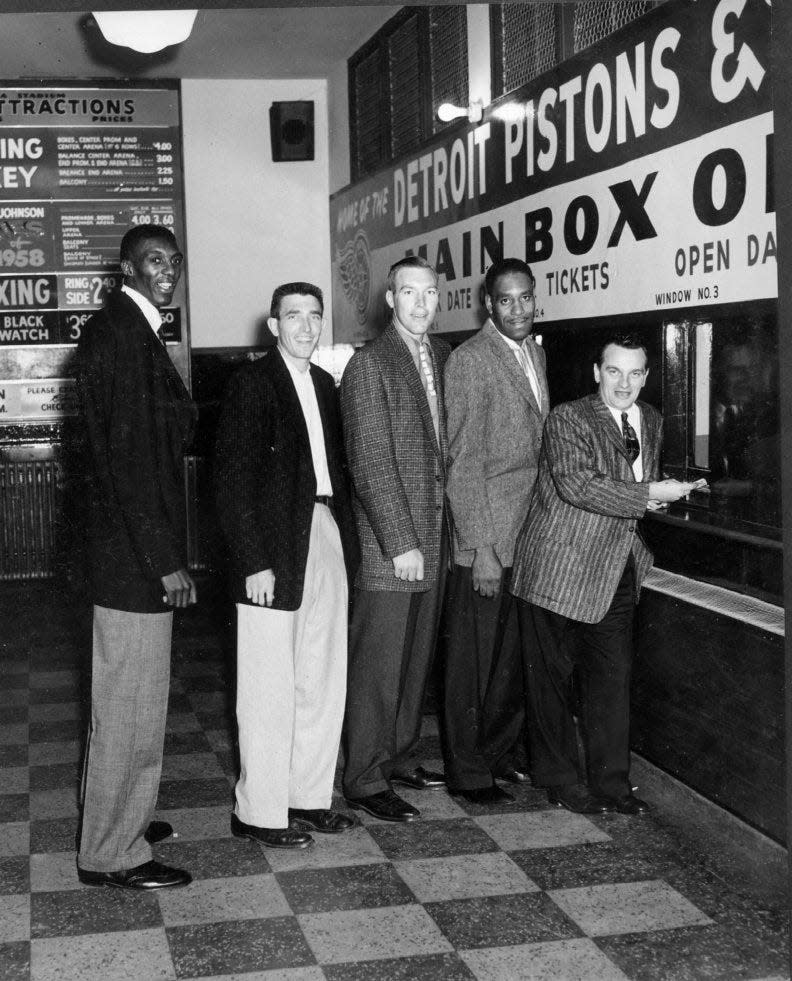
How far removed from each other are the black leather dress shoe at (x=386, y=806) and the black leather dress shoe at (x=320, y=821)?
9cm

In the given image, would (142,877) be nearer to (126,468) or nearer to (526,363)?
(126,468)

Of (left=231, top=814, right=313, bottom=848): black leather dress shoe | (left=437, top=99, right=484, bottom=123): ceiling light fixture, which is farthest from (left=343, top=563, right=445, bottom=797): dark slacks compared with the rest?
(left=437, top=99, right=484, bottom=123): ceiling light fixture

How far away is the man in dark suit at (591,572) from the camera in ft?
11.3

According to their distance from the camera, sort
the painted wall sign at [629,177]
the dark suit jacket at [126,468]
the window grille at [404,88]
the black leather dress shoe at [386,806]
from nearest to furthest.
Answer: the dark suit jacket at [126,468]
the painted wall sign at [629,177]
the black leather dress shoe at [386,806]
the window grille at [404,88]

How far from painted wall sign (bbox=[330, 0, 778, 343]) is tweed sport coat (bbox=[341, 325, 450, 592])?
0.81 metres

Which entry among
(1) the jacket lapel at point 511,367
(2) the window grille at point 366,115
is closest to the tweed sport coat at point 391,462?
(1) the jacket lapel at point 511,367

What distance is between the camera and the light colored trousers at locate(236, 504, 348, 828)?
3279mm

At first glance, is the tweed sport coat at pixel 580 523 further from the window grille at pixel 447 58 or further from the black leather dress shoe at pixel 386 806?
the window grille at pixel 447 58

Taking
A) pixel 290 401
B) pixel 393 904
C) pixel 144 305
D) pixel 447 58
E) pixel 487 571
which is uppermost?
pixel 447 58

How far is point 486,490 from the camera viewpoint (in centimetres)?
362

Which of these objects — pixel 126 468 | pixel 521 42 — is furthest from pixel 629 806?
pixel 521 42

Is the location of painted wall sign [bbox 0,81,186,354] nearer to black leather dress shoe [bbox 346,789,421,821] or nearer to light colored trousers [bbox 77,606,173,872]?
black leather dress shoe [bbox 346,789,421,821]

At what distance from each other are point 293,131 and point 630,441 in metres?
4.79

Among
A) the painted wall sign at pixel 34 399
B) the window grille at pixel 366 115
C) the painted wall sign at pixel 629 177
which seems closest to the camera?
the painted wall sign at pixel 629 177
